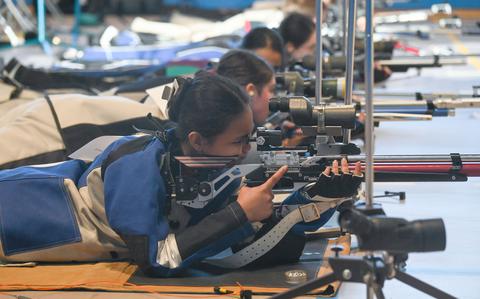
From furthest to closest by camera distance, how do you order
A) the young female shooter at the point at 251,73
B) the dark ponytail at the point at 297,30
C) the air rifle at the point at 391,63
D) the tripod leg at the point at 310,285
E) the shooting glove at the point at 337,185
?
the dark ponytail at the point at 297,30
the air rifle at the point at 391,63
the young female shooter at the point at 251,73
the shooting glove at the point at 337,185
the tripod leg at the point at 310,285

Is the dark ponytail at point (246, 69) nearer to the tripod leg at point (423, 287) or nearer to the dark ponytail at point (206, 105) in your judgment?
the dark ponytail at point (206, 105)

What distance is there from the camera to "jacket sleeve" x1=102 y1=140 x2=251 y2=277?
337 cm

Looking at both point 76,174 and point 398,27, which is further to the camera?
point 398,27

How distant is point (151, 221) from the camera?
11.1 ft

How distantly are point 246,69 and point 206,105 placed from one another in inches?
44.4

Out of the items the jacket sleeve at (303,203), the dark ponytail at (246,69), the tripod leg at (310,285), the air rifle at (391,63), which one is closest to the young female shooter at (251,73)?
the dark ponytail at (246,69)

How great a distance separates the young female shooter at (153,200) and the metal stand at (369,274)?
78 cm

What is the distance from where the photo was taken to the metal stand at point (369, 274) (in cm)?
255

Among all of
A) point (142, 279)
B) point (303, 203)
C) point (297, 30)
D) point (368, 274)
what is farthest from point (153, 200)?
point (297, 30)

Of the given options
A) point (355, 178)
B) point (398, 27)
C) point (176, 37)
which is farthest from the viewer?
point (398, 27)

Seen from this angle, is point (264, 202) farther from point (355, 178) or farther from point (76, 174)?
point (76, 174)

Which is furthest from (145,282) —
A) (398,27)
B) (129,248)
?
(398,27)

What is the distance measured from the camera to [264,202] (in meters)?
3.40

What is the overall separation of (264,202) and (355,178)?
0.30m
